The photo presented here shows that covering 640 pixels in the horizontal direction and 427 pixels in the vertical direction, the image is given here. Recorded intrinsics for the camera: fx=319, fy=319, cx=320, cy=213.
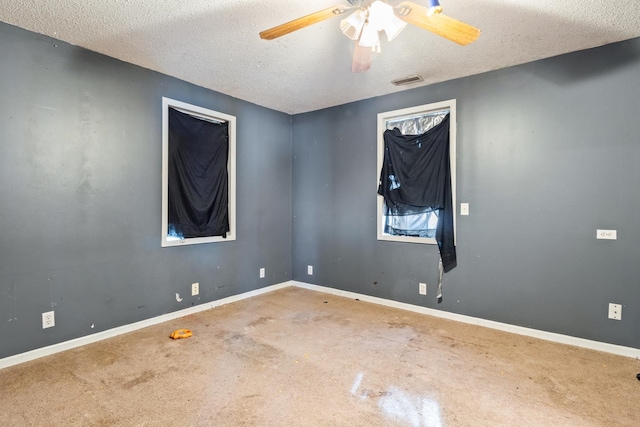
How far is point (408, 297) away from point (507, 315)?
987 mm

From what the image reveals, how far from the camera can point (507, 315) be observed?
3.06m

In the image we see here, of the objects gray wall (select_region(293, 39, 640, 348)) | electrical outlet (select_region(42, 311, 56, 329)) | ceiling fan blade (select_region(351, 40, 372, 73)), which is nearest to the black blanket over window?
gray wall (select_region(293, 39, 640, 348))

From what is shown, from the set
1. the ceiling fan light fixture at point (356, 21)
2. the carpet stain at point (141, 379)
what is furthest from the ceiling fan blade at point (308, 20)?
the carpet stain at point (141, 379)

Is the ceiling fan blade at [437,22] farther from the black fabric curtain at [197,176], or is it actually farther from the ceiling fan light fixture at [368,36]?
the black fabric curtain at [197,176]

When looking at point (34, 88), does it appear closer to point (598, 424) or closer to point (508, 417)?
point (508, 417)

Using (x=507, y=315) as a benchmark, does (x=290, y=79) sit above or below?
above

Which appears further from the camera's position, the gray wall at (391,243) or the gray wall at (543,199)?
the gray wall at (543,199)

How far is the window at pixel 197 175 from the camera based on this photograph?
3297mm

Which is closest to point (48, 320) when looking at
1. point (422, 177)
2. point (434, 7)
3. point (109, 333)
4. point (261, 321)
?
point (109, 333)

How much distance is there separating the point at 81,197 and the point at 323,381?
8.14 feet

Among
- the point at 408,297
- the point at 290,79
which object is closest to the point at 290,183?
the point at 290,79

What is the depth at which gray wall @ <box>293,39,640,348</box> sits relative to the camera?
2578mm

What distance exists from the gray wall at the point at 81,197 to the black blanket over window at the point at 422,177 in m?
2.15

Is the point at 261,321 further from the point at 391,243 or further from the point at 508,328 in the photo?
the point at 508,328
